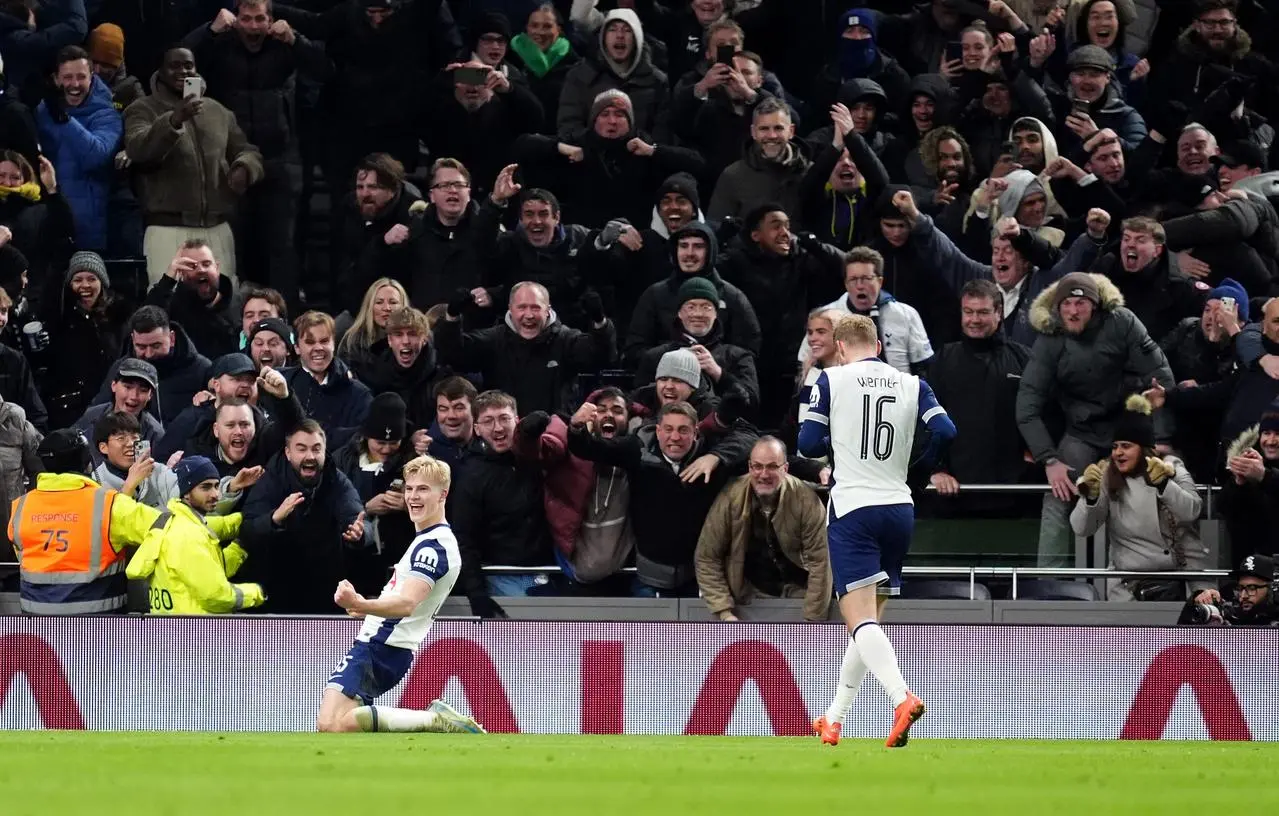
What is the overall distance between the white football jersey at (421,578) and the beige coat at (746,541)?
8.04 feet

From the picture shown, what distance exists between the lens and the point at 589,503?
1393cm

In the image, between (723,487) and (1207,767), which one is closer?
(1207,767)

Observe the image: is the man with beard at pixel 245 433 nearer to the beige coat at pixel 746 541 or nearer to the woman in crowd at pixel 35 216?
the beige coat at pixel 746 541

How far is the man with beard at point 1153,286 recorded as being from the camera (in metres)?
15.4

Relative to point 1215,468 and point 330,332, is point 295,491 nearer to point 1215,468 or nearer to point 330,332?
point 330,332

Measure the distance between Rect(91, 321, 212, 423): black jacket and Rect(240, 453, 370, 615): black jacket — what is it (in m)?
1.62

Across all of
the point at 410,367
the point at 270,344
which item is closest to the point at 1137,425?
the point at 410,367

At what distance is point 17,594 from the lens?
555 inches

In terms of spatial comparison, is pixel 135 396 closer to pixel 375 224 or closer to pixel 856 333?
pixel 375 224

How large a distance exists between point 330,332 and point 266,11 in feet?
12.7

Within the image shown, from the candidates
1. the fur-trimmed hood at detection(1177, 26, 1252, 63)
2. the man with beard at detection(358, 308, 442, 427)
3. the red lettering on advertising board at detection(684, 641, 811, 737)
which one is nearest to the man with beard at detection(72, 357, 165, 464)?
the man with beard at detection(358, 308, 442, 427)

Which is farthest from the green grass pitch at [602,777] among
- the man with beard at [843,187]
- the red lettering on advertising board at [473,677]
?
the man with beard at [843,187]

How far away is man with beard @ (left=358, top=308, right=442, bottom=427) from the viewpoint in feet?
48.8

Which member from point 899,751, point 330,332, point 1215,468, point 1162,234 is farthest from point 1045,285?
point 899,751
